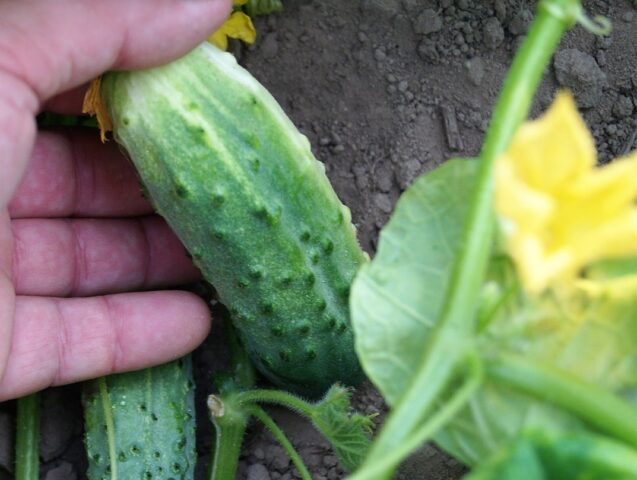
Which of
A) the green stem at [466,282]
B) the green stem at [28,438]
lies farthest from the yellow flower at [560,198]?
the green stem at [28,438]

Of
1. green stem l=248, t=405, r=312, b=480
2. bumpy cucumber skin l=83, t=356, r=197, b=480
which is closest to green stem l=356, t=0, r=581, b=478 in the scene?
green stem l=248, t=405, r=312, b=480

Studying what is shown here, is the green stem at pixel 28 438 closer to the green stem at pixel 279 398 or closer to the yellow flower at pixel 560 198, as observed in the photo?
the green stem at pixel 279 398

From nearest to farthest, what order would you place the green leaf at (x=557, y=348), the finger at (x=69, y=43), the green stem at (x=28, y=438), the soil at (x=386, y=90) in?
the green leaf at (x=557, y=348) → the finger at (x=69, y=43) → the green stem at (x=28, y=438) → the soil at (x=386, y=90)

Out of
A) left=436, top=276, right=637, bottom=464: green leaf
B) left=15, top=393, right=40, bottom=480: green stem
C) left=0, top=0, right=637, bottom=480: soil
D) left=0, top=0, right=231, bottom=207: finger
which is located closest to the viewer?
left=436, top=276, right=637, bottom=464: green leaf

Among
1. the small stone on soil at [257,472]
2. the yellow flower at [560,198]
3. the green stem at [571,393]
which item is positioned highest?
the yellow flower at [560,198]

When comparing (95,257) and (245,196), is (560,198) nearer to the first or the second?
(245,196)

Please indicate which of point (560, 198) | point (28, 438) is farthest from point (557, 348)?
point (28, 438)

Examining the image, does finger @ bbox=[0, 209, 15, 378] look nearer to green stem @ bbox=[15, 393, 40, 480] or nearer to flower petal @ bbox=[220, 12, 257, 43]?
green stem @ bbox=[15, 393, 40, 480]
